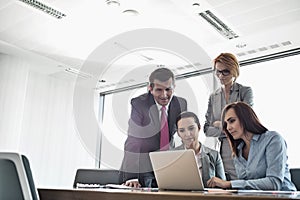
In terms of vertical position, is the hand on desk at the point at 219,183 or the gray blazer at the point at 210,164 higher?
the gray blazer at the point at 210,164

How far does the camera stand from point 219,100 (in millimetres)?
2320

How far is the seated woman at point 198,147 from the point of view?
6.12 ft

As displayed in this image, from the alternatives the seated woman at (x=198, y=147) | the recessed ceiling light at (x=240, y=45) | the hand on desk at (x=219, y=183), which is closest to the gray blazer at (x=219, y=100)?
the seated woman at (x=198, y=147)

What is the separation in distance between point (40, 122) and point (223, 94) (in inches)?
151

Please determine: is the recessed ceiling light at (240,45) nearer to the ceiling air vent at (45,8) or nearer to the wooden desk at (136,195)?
the ceiling air vent at (45,8)

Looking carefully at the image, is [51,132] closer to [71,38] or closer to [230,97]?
[71,38]

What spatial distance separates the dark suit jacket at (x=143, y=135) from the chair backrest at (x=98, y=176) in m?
0.65

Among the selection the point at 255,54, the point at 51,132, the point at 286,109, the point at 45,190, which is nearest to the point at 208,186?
the point at 45,190

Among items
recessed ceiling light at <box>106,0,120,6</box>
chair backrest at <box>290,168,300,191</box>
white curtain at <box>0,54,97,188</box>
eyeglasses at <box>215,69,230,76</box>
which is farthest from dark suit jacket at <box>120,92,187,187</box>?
white curtain at <box>0,54,97,188</box>

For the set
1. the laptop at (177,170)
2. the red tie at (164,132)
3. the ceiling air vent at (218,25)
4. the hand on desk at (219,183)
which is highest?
the ceiling air vent at (218,25)

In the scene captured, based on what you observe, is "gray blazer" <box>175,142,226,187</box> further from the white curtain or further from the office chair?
the white curtain

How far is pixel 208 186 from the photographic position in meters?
1.64

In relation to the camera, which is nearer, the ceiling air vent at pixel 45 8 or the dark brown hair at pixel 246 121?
the dark brown hair at pixel 246 121

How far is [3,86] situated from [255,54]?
349 centimetres
